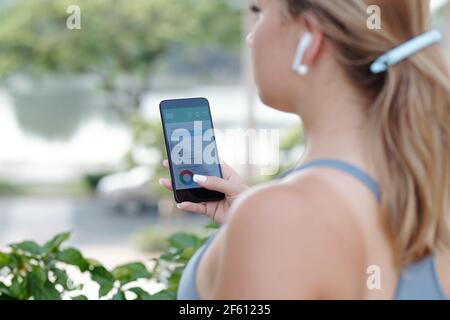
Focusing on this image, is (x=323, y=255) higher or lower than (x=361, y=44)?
lower

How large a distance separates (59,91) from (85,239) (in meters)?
2.91

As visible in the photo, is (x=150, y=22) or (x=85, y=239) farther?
(x=150, y=22)

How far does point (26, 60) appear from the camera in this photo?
495 inches

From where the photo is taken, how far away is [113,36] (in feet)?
40.1

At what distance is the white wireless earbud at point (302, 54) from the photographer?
0.66m

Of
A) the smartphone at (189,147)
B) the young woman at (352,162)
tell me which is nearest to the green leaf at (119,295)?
the smartphone at (189,147)

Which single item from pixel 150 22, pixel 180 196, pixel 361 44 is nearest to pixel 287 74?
pixel 361 44

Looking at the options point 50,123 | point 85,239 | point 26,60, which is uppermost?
point 26,60

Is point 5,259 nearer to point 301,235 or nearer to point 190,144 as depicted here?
point 190,144

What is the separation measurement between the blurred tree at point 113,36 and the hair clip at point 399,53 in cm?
1135

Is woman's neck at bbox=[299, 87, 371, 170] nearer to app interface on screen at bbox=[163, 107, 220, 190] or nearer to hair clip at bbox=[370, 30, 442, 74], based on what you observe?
hair clip at bbox=[370, 30, 442, 74]
